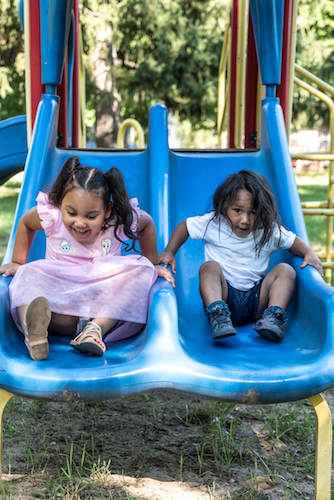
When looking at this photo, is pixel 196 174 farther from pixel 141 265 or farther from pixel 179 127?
pixel 179 127

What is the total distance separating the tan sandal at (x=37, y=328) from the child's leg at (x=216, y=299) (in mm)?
597

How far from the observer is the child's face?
2193mm

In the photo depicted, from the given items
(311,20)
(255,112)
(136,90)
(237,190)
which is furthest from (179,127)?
(237,190)

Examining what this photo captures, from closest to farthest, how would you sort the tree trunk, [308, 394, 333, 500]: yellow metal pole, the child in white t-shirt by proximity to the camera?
[308, 394, 333, 500]: yellow metal pole
the child in white t-shirt
the tree trunk

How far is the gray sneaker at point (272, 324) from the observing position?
75.5 inches

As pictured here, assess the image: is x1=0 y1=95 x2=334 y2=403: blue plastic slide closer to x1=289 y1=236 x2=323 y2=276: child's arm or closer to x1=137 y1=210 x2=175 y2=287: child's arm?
x1=289 y1=236 x2=323 y2=276: child's arm

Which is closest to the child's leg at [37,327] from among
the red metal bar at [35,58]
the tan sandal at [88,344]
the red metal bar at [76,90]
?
the tan sandal at [88,344]

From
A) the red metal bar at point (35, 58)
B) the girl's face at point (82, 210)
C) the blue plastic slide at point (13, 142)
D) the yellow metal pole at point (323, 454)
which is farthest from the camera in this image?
the blue plastic slide at point (13, 142)

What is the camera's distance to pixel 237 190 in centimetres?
221

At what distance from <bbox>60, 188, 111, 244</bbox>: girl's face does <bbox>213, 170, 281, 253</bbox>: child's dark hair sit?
0.54m

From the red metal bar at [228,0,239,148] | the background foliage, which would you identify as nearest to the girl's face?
the red metal bar at [228,0,239,148]

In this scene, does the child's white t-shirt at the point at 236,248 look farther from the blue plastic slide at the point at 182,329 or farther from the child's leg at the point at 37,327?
the child's leg at the point at 37,327

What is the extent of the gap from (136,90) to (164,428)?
11.1 meters

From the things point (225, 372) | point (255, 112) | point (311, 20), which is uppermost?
point (311, 20)
